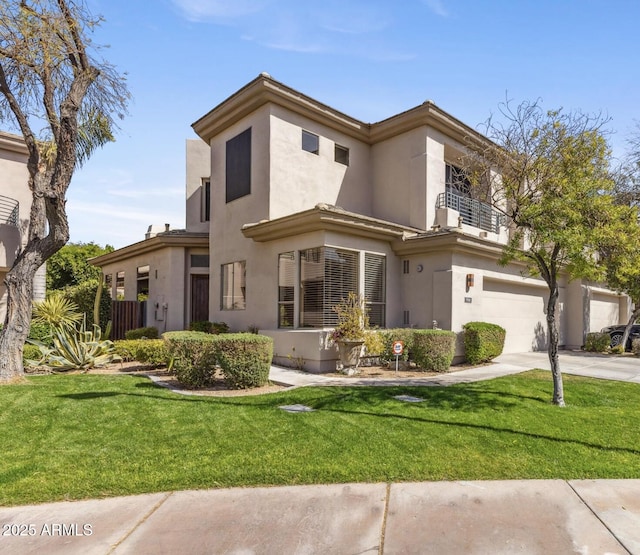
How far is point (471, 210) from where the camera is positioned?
1568 cm

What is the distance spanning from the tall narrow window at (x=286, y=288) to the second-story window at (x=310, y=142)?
395 cm

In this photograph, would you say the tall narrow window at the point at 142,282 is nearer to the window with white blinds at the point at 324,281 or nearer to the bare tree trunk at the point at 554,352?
the window with white blinds at the point at 324,281

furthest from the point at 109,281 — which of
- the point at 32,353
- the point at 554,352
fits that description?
the point at 554,352

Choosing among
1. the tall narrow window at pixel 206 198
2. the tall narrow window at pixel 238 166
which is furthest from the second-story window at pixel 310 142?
the tall narrow window at pixel 206 198

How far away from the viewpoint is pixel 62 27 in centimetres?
981

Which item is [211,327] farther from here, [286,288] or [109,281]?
[109,281]

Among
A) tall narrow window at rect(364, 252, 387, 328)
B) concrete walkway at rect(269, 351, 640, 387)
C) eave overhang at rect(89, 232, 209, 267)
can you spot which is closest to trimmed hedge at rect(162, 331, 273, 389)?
concrete walkway at rect(269, 351, 640, 387)

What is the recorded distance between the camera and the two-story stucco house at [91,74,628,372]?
1172 centimetres

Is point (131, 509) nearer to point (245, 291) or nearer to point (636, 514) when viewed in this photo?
point (636, 514)

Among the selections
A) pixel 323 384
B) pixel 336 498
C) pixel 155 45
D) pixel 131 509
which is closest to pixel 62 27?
pixel 155 45

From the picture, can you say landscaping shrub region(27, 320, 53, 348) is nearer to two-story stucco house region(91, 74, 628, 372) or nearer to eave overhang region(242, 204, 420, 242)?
two-story stucco house region(91, 74, 628, 372)

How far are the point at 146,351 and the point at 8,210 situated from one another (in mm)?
8980

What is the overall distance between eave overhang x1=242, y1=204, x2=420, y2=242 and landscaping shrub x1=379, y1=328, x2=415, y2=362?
277 cm

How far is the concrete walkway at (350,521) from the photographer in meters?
3.23
